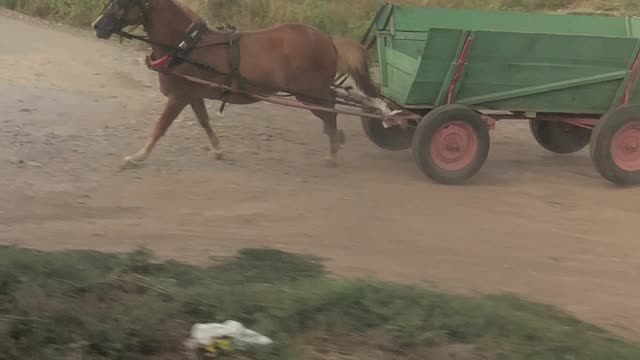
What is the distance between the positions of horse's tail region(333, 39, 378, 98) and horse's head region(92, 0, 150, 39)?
206 centimetres

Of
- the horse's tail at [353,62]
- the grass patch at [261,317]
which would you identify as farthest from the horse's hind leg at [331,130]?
the grass patch at [261,317]

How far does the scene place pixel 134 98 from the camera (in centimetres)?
A: 1291

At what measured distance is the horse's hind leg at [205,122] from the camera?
9234 mm

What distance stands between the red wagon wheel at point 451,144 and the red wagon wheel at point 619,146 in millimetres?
1126

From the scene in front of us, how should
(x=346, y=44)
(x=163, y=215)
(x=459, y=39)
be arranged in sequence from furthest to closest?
1. (x=346, y=44)
2. (x=459, y=39)
3. (x=163, y=215)

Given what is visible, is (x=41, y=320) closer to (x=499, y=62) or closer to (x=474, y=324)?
(x=474, y=324)

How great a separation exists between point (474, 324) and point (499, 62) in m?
4.89

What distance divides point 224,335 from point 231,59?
521 cm

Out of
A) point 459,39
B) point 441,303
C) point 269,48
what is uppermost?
point 459,39

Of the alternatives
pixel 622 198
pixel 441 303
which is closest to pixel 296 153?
pixel 622 198

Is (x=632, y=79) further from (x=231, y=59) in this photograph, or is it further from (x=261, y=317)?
(x=261, y=317)

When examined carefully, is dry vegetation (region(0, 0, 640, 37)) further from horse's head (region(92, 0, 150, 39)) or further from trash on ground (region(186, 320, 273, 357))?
trash on ground (region(186, 320, 273, 357))

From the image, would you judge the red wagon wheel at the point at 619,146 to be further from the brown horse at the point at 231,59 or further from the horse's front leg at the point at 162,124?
the horse's front leg at the point at 162,124

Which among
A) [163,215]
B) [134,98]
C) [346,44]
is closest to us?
[163,215]
